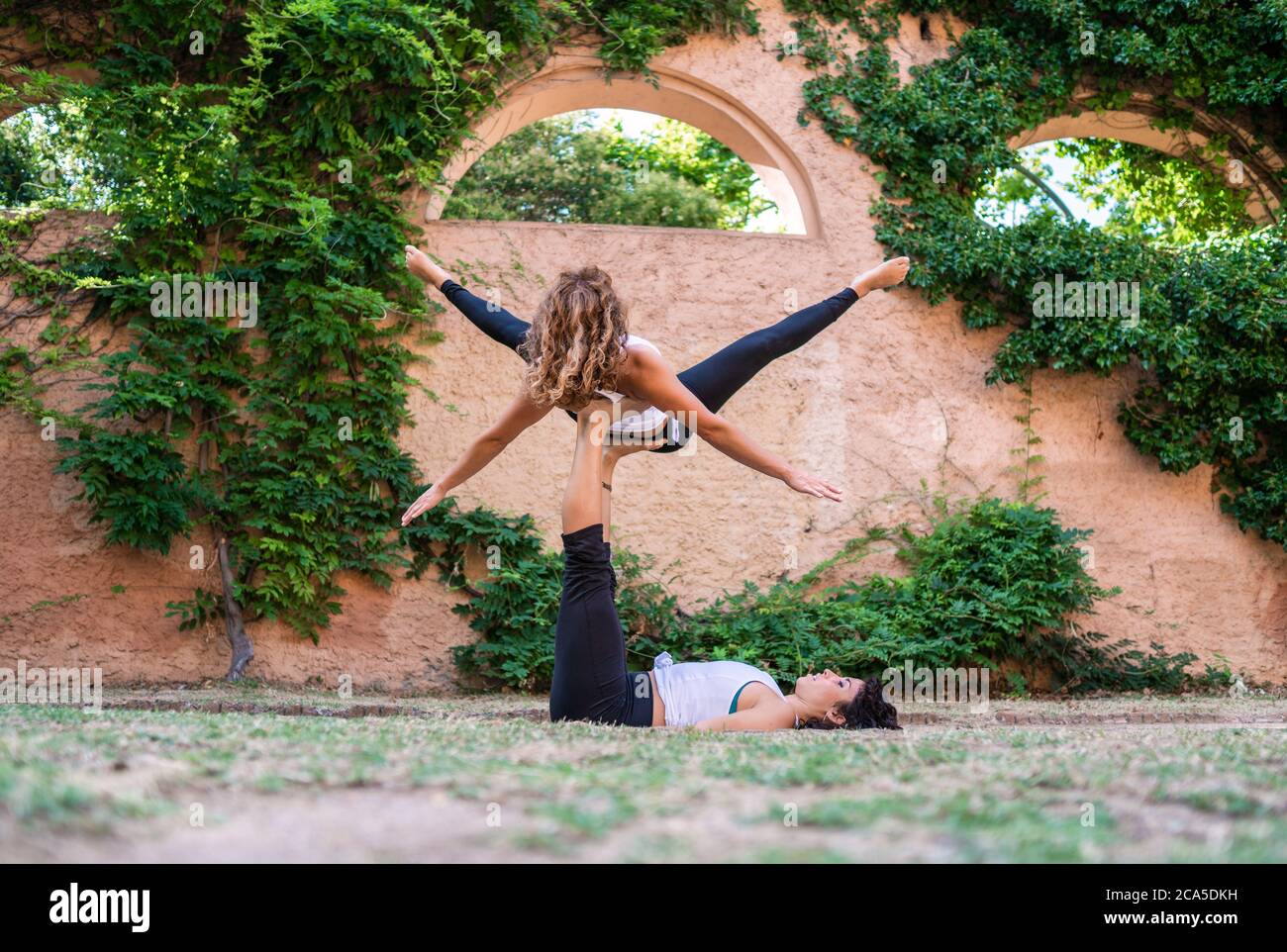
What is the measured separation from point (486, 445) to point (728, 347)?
1.03m

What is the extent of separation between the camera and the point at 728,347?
14.0ft

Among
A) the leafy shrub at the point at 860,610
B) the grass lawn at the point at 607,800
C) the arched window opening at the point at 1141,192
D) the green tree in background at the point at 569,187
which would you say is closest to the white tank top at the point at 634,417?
the grass lawn at the point at 607,800

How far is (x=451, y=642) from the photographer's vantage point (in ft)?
20.4

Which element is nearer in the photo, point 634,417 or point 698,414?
point 698,414

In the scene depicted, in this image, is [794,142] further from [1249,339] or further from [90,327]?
[90,327]

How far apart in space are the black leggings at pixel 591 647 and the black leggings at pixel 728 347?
2.13 ft

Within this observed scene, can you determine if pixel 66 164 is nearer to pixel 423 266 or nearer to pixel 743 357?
pixel 423 266

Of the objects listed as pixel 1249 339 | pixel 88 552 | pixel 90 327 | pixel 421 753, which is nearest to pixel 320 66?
pixel 90 327

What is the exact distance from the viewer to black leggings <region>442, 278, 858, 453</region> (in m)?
4.20

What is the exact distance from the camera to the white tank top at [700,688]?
3740 mm

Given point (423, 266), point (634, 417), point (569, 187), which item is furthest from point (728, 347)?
point (569, 187)

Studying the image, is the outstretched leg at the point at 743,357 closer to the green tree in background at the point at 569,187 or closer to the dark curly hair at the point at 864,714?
the dark curly hair at the point at 864,714

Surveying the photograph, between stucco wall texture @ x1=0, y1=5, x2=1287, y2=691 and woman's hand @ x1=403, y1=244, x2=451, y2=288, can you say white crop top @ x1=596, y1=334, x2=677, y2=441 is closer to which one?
woman's hand @ x1=403, y1=244, x2=451, y2=288
